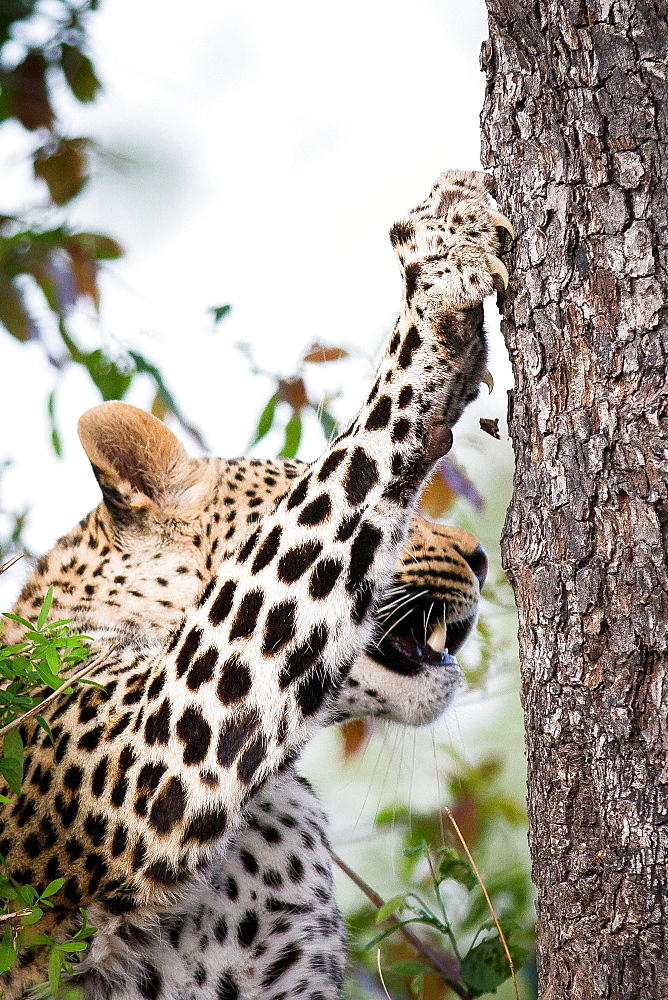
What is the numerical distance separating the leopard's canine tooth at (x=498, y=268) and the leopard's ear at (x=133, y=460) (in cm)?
154

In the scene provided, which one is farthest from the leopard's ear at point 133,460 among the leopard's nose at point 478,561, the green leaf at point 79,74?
the green leaf at point 79,74

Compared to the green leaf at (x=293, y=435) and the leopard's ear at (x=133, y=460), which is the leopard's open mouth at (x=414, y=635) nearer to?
the leopard's ear at (x=133, y=460)

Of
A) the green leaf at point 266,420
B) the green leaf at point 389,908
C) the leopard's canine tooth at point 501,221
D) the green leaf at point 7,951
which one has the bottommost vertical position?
the green leaf at point 7,951

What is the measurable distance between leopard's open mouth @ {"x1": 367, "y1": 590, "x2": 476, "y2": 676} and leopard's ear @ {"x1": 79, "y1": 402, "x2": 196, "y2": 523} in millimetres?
888

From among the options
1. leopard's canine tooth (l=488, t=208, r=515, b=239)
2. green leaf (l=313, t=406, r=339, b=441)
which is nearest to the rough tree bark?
leopard's canine tooth (l=488, t=208, r=515, b=239)

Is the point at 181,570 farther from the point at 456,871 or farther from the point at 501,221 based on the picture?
the point at 501,221

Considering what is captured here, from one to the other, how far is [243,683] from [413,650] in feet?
3.73

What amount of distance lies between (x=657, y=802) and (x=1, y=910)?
5.85 ft

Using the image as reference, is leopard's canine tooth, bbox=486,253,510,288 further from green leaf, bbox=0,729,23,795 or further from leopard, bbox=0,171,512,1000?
green leaf, bbox=0,729,23,795

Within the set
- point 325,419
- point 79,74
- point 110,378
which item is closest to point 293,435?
point 325,419

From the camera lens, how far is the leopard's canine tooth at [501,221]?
2689 millimetres

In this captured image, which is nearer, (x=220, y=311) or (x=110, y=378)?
(x=220, y=311)

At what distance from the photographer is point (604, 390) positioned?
2.45 m

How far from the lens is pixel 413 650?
12.8ft
